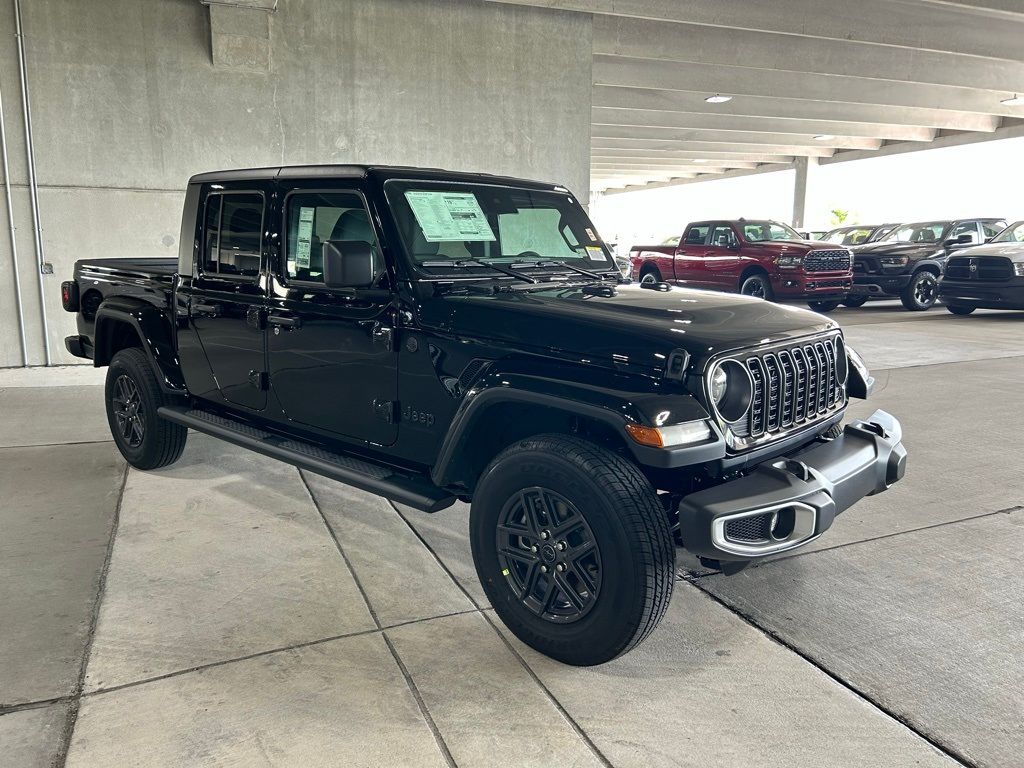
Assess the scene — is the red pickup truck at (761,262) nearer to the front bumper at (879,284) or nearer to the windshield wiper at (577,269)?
the front bumper at (879,284)

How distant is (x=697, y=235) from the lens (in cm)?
1498

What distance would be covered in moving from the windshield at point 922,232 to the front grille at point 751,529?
14.1 m

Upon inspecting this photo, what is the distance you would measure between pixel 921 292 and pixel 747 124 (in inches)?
376

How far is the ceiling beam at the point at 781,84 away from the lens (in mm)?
15195

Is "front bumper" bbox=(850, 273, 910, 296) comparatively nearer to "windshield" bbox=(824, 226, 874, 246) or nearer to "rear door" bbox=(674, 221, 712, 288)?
"windshield" bbox=(824, 226, 874, 246)

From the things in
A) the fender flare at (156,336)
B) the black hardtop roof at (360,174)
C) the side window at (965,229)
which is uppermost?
the black hardtop roof at (360,174)

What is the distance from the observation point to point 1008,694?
2590 millimetres

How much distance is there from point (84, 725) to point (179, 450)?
2668 millimetres

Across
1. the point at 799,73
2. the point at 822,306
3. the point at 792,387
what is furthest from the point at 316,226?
the point at 799,73

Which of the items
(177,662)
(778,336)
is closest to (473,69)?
(778,336)

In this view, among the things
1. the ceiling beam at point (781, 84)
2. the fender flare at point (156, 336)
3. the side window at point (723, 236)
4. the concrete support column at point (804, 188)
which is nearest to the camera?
the fender flare at point (156, 336)

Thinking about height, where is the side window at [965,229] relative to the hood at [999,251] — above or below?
above

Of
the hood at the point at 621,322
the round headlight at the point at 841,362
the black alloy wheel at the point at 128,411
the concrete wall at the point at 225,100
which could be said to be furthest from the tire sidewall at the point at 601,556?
the concrete wall at the point at 225,100

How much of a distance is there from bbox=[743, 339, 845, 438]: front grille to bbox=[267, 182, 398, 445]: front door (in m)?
1.45
